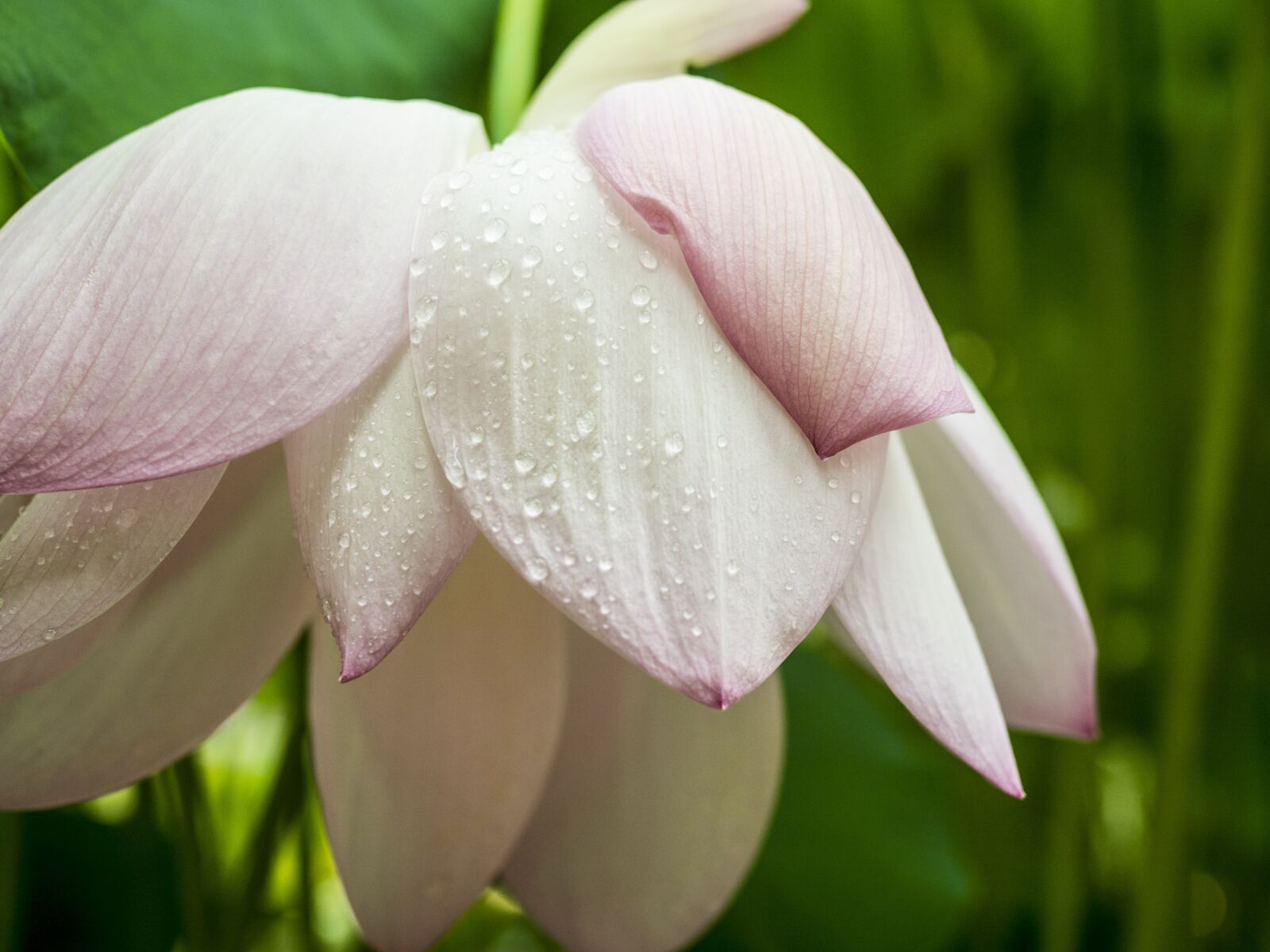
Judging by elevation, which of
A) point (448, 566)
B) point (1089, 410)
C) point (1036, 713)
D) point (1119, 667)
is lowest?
point (1119, 667)

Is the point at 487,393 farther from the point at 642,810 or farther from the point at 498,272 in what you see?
the point at 642,810

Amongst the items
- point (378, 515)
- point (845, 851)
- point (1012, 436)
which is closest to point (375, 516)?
point (378, 515)

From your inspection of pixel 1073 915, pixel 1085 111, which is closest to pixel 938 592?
pixel 1073 915

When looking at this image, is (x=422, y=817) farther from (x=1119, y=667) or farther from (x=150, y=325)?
(x=1119, y=667)

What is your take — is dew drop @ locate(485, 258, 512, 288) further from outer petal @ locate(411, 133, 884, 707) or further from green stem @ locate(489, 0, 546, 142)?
green stem @ locate(489, 0, 546, 142)

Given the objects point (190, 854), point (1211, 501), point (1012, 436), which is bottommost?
point (1012, 436)

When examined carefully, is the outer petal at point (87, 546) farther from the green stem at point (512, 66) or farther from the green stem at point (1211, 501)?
the green stem at point (1211, 501)

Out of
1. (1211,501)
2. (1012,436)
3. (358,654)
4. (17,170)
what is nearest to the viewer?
(358,654)

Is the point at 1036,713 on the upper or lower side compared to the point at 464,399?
lower
